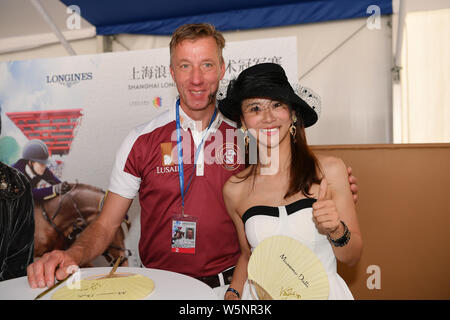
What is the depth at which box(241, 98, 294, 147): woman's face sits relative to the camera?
140 centimetres

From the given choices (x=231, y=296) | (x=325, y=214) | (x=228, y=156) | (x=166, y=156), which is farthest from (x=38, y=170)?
(x=325, y=214)

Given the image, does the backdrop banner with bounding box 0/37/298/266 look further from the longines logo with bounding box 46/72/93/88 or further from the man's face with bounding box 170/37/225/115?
the man's face with bounding box 170/37/225/115

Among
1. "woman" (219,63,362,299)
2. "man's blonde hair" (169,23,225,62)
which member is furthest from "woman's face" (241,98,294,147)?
"man's blonde hair" (169,23,225,62)

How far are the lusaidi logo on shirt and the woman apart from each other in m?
0.35

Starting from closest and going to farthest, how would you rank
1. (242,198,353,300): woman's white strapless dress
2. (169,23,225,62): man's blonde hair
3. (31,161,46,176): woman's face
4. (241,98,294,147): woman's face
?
1. (242,198,353,300): woman's white strapless dress
2. (241,98,294,147): woman's face
3. (169,23,225,62): man's blonde hair
4. (31,161,46,176): woman's face

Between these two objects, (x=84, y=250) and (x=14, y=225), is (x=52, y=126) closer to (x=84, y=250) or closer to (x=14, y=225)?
(x=14, y=225)

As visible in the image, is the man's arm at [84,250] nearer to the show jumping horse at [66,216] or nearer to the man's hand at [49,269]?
the man's hand at [49,269]

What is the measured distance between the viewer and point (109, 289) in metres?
0.91

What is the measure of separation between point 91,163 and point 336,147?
1.89 metres

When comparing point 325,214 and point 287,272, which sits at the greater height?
point 325,214

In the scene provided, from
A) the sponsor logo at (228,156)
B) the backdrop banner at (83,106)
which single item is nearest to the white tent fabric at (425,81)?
the backdrop banner at (83,106)

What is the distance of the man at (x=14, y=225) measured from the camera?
1.97 m

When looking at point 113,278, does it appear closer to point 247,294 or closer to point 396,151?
point 247,294
